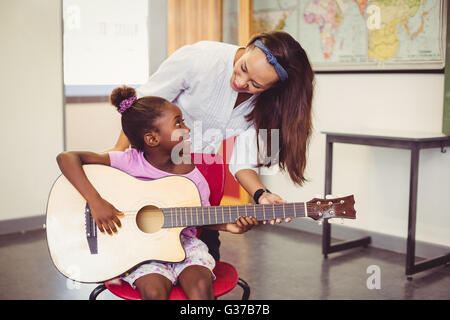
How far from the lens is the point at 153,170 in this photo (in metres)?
1.75

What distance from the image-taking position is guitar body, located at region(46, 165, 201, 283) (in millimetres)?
1566

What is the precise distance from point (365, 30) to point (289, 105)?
2.26 meters

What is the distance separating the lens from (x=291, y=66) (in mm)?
1740

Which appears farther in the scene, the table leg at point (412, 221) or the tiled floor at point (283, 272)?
the table leg at point (412, 221)

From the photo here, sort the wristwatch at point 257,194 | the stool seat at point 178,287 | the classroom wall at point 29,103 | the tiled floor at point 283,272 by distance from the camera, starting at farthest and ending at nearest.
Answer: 1. the classroom wall at point 29,103
2. the tiled floor at point 283,272
3. the wristwatch at point 257,194
4. the stool seat at point 178,287

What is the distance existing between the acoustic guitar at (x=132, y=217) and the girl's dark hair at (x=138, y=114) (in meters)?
0.15

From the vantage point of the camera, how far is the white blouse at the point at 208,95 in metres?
1.89

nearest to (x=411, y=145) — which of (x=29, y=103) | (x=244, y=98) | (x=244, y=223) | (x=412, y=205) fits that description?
(x=412, y=205)

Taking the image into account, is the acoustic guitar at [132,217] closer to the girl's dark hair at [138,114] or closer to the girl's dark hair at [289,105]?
the girl's dark hair at [138,114]

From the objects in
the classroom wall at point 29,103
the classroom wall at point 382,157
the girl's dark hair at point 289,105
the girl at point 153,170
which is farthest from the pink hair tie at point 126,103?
the classroom wall at point 29,103

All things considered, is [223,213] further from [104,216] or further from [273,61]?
[273,61]

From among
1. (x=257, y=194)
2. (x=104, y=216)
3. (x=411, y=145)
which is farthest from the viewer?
(x=411, y=145)

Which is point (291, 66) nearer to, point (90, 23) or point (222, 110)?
point (222, 110)

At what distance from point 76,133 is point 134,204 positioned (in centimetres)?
338
